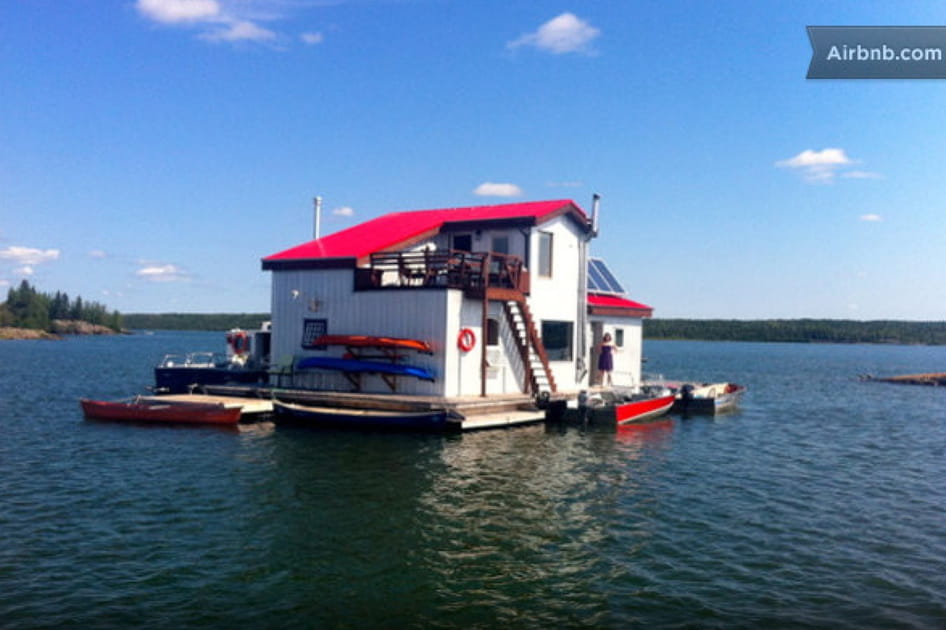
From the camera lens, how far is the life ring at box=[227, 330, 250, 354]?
3650 cm

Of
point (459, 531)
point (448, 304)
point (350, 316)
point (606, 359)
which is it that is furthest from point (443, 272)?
point (459, 531)

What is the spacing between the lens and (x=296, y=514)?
51.1ft

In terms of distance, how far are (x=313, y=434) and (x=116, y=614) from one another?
1466 cm

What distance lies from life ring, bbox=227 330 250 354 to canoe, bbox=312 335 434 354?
9.96 meters

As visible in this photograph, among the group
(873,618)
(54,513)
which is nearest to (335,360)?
(54,513)

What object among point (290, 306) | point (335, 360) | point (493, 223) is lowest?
point (335, 360)

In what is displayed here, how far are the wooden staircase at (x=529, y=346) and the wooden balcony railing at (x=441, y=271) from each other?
794 millimetres

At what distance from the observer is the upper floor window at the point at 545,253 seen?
105 feet

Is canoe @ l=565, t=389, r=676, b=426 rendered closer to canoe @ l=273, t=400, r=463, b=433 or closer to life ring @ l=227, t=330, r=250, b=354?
canoe @ l=273, t=400, r=463, b=433

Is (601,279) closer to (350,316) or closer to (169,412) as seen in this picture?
(350,316)

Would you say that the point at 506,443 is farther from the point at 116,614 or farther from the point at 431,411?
the point at 116,614

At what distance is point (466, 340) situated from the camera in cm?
2734

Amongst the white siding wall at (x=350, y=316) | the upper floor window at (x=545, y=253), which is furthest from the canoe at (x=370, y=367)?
the upper floor window at (x=545, y=253)

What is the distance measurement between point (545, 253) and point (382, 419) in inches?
440
